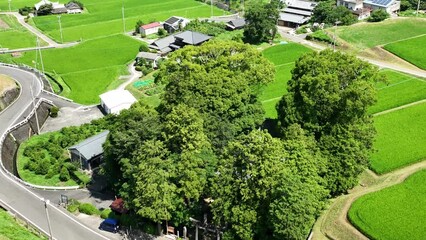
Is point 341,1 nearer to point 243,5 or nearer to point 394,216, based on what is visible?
point 243,5

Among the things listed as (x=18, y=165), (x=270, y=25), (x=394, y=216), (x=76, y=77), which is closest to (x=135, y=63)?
(x=76, y=77)

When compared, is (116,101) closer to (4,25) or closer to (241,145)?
(241,145)

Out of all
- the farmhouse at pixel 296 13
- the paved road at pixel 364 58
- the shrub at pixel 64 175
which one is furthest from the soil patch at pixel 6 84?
the farmhouse at pixel 296 13

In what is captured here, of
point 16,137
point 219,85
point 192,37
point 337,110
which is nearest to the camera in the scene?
point 337,110

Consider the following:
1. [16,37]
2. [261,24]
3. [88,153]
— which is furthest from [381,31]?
[16,37]

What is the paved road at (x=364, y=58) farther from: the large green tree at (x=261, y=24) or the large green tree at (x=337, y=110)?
the large green tree at (x=337, y=110)
